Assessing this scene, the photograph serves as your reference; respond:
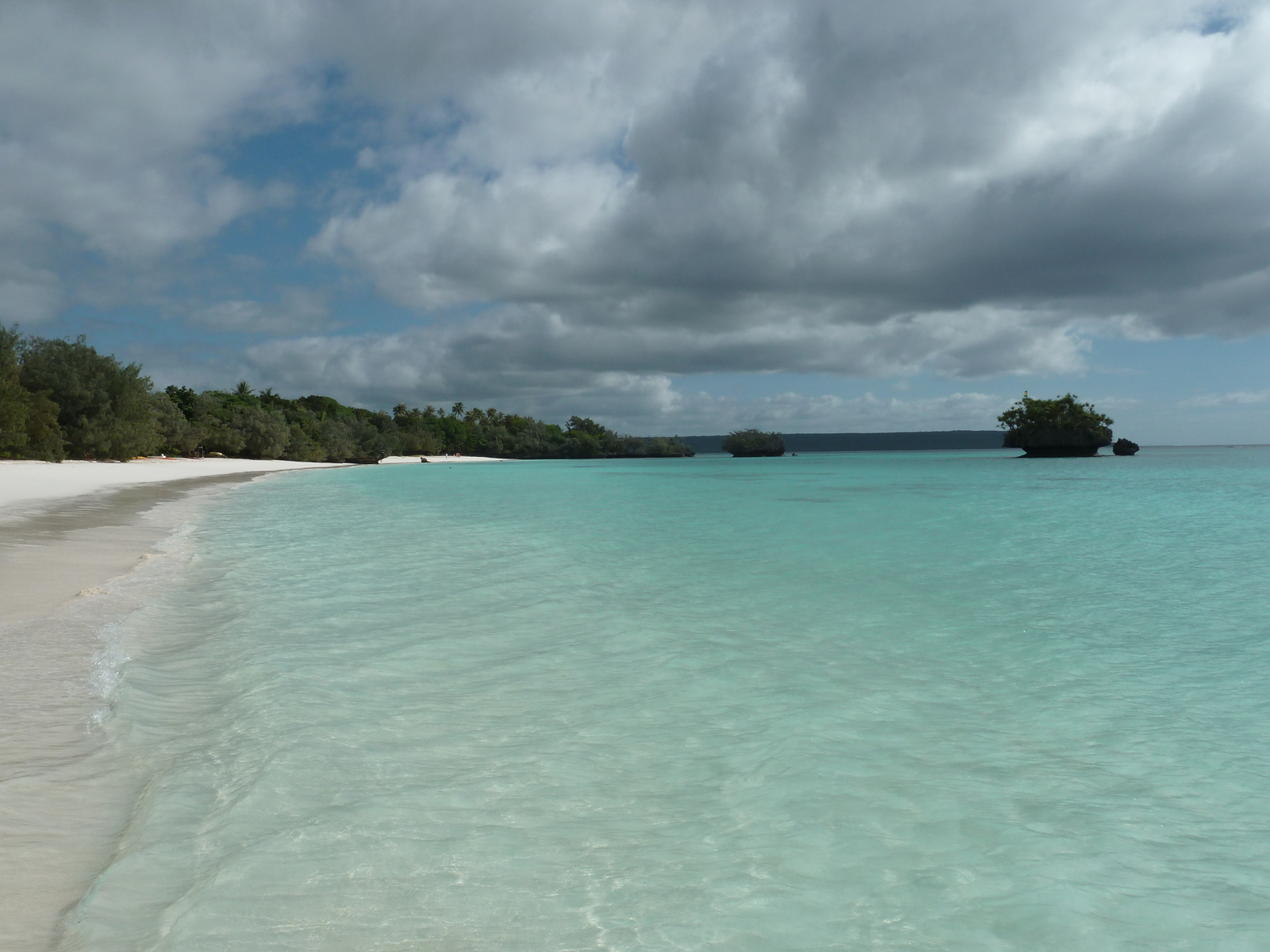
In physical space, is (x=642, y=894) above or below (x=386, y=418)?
below

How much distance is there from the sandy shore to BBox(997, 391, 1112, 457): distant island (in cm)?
9277

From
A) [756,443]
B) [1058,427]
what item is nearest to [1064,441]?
[1058,427]

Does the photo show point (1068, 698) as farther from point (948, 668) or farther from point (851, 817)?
point (851, 817)

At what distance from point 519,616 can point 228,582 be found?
4182 mm

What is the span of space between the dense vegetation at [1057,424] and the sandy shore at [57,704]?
304 feet

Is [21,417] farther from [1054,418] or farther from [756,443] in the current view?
[756,443]

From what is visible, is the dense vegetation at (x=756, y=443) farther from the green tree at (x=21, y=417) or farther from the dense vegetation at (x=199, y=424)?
the green tree at (x=21, y=417)

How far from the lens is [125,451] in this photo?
52188 millimetres

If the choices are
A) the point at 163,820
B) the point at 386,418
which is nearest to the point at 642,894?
the point at 163,820

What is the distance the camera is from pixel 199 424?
73812 mm

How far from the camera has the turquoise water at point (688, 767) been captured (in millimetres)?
2791

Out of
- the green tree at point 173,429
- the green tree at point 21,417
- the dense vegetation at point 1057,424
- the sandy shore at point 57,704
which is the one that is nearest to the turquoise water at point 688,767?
the sandy shore at point 57,704

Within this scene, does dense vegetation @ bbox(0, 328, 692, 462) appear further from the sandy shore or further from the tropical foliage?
the tropical foliage

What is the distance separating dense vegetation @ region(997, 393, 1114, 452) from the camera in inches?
3440
